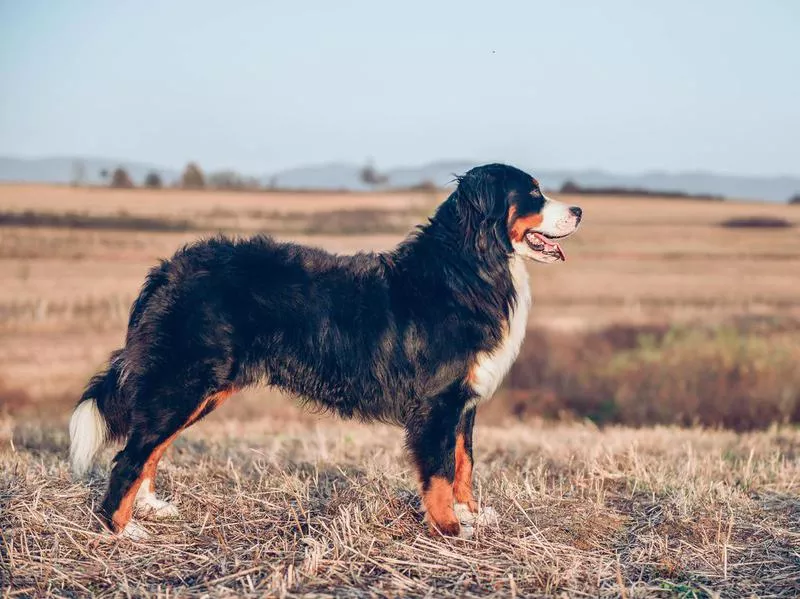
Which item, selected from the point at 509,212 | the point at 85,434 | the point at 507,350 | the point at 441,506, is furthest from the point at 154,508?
the point at 509,212

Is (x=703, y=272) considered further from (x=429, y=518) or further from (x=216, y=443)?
(x=429, y=518)

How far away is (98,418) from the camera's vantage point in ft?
16.6

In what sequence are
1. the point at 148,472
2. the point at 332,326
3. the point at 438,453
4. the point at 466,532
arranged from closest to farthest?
the point at 466,532 → the point at 438,453 → the point at 332,326 → the point at 148,472

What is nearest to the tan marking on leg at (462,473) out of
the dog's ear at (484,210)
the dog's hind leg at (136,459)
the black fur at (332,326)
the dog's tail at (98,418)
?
the black fur at (332,326)

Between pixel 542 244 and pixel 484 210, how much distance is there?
0.45 m

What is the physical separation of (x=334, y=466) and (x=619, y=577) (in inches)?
104

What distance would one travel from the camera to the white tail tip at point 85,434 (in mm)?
4988

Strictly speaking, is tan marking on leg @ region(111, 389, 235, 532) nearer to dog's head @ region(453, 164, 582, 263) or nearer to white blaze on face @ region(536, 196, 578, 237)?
dog's head @ region(453, 164, 582, 263)

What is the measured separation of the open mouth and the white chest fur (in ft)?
0.42

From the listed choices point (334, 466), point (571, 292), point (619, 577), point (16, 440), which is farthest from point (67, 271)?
point (619, 577)

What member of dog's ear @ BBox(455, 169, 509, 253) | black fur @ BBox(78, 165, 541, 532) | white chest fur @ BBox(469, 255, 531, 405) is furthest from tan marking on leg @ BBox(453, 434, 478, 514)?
dog's ear @ BBox(455, 169, 509, 253)

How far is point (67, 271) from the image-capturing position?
1537cm

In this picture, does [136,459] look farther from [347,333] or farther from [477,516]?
[477,516]

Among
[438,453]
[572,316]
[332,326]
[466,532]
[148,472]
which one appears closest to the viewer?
[466,532]
